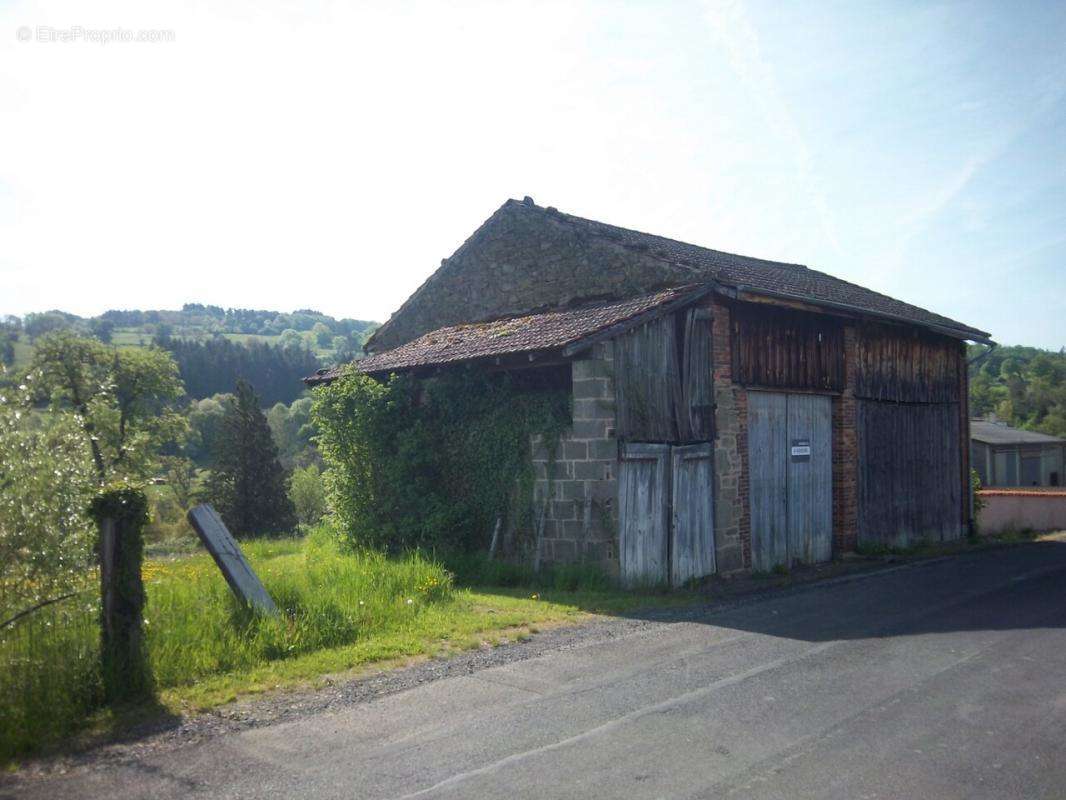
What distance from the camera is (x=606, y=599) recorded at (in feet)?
33.2

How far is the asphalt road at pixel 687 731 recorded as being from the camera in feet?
14.8

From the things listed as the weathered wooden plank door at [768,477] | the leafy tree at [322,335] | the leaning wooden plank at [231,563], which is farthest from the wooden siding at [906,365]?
the leafy tree at [322,335]

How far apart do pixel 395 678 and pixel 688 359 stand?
7.20 m

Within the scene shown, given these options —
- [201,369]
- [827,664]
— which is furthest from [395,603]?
[201,369]

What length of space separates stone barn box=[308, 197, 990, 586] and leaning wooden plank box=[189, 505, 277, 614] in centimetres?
490

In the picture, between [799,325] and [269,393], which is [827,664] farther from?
[269,393]

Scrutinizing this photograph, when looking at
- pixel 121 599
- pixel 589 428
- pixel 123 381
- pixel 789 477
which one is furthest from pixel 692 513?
pixel 123 381

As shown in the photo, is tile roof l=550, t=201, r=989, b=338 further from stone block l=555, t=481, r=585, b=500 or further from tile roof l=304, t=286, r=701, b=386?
stone block l=555, t=481, r=585, b=500

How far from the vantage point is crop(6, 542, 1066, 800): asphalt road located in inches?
178

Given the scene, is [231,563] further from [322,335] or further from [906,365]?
[322,335]

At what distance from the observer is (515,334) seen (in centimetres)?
1309

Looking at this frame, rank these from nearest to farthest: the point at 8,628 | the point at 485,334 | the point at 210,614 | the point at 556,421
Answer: the point at 8,628, the point at 210,614, the point at 556,421, the point at 485,334

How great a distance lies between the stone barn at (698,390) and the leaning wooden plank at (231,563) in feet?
A: 16.1

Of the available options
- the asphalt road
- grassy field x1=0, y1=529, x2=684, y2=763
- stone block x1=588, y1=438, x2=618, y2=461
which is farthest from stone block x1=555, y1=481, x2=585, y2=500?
the asphalt road
